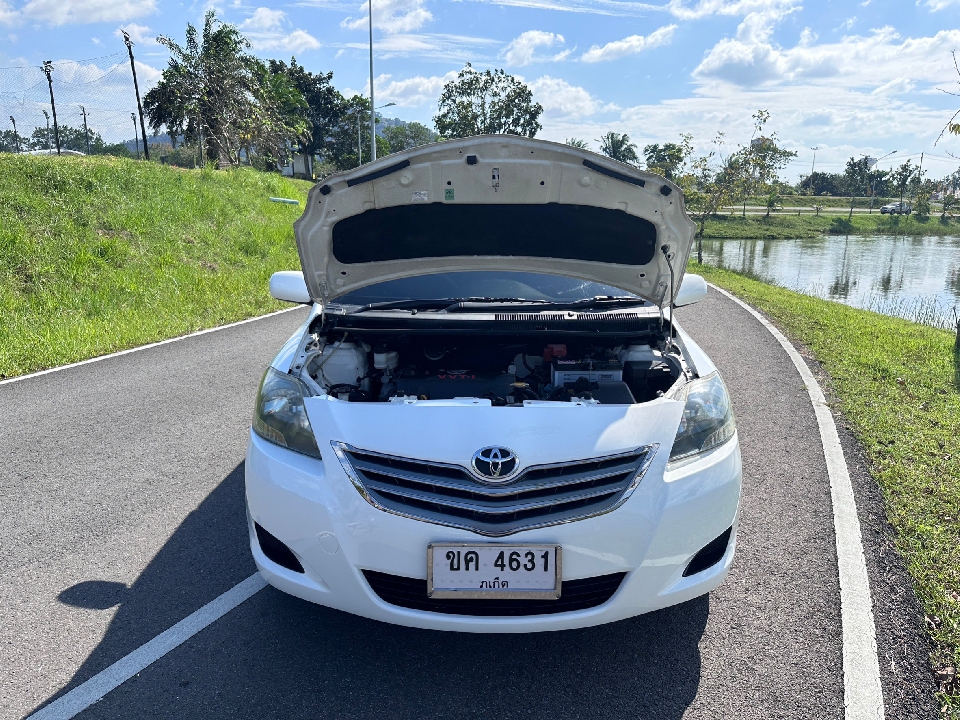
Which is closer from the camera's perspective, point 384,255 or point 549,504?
point 549,504

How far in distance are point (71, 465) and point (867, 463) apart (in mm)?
5004

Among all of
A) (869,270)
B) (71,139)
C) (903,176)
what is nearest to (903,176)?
(903,176)

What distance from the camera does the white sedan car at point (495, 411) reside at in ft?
7.48

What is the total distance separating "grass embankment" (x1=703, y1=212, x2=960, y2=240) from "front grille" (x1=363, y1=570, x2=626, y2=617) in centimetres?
4964

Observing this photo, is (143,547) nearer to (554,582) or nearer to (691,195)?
(554,582)

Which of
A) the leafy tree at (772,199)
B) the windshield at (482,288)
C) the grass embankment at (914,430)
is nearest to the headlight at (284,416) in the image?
the windshield at (482,288)

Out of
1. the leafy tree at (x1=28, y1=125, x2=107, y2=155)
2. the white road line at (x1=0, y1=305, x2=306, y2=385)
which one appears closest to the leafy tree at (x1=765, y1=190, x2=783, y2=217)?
the white road line at (x1=0, y1=305, x2=306, y2=385)

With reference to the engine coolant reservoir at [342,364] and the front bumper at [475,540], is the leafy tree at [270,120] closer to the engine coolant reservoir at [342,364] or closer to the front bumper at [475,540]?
the engine coolant reservoir at [342,364]

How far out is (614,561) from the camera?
229 centimetres

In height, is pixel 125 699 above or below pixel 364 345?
below

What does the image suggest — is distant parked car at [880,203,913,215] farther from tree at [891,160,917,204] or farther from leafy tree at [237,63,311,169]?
leafy tree at [237,63,311,169]

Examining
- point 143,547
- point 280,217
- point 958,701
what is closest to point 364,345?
point 143,547

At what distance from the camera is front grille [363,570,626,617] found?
7.52ft

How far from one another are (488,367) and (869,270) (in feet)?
89.5
